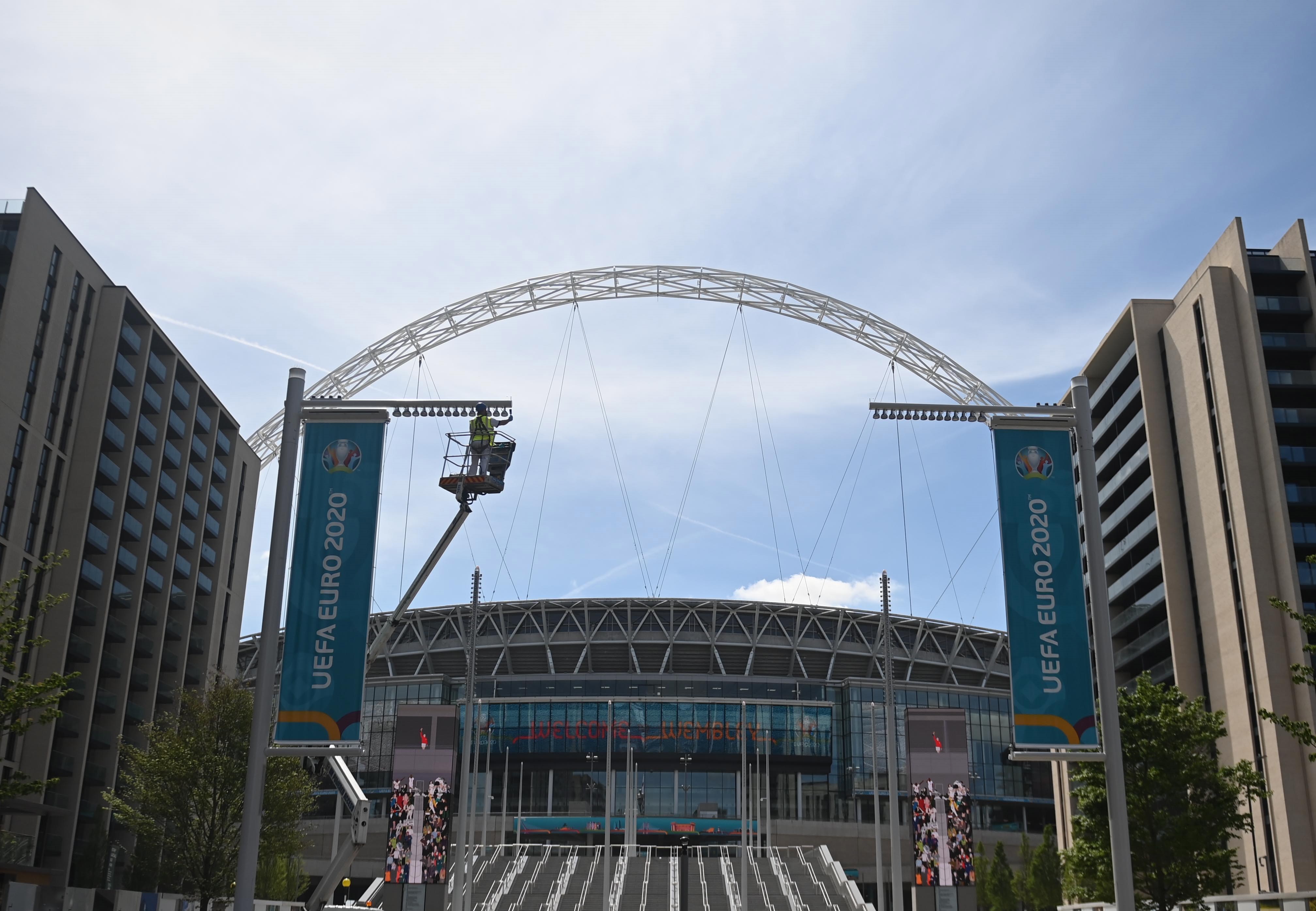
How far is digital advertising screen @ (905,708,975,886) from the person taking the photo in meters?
53.4

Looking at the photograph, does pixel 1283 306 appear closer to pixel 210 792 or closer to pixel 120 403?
pixel 210 792

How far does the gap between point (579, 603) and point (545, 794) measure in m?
22.2

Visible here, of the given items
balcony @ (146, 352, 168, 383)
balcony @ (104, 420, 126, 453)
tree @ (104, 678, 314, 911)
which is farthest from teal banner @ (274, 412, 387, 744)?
balcony @ (146, 352, 168, 383)

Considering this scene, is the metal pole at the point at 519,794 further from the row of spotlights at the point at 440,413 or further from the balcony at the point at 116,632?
the row of spotlights at the point at 440,413

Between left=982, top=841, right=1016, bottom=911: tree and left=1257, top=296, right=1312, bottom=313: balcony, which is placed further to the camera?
left=982, top=841, right=1016, bottom=911: tree

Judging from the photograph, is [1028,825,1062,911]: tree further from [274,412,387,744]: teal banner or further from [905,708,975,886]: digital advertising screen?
[274,412,387,744]: teal banner

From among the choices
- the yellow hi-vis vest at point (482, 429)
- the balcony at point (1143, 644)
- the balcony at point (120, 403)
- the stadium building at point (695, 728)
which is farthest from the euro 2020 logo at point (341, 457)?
the stadium building at point (695, 728)

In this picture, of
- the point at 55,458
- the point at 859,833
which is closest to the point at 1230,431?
the point at 859,833

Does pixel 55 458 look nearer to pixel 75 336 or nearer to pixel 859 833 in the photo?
pixel 75 336

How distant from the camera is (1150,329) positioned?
284 feet

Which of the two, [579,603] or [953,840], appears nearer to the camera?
[953,840]

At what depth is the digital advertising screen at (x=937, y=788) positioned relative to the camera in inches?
2103

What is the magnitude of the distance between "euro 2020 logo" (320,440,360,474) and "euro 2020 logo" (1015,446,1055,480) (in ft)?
35.7

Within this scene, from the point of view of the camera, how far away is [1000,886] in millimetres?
86812
